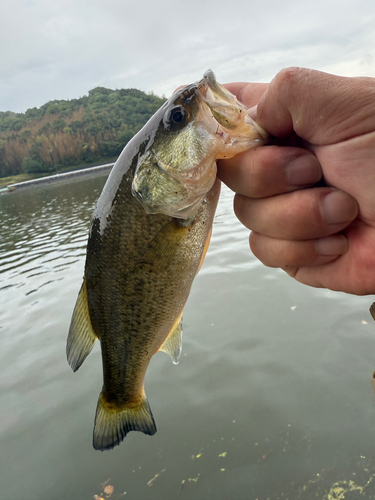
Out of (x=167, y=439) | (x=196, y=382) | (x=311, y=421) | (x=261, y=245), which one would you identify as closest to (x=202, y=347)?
(x=196, y=382)

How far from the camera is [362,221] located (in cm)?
184

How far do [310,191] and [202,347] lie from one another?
12.7ft

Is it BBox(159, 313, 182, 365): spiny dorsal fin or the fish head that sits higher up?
the fish head

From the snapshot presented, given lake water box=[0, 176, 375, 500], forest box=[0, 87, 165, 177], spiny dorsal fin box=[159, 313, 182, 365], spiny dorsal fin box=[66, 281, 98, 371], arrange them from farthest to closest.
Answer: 1. forest box=[0, 87, 165, 177]
2. lake water box=[0, 176, 375, 500]
3. spiny dorsal fin box=[159, 313, 182, 365]
4. spiny dorsal fin box=[66, 281, 98, 371]

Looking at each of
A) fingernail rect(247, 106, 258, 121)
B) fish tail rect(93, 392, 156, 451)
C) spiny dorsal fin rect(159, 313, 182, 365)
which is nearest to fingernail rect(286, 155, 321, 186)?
fingernail rect(247, 106, 258, 121)

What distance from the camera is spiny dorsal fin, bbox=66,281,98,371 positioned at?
2.20 meters

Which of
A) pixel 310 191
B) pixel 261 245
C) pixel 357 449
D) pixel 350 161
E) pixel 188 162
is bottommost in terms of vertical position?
pixel 357 449

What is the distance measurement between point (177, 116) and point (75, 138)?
3268 inches

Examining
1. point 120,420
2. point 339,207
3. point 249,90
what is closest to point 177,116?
point 249,90

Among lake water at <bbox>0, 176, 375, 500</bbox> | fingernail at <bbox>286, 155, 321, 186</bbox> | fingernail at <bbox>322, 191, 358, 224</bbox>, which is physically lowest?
lake water at <bbox>0, 176, 375, 500</bbox>

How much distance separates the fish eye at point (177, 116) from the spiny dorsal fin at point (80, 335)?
3.85ft

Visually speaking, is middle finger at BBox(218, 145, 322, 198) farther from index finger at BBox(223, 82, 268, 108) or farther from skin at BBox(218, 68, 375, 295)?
A: index finger at BBox(223, 82, 268, 108)

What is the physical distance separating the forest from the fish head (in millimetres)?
73911

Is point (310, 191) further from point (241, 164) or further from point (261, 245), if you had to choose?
point (261, 245)
